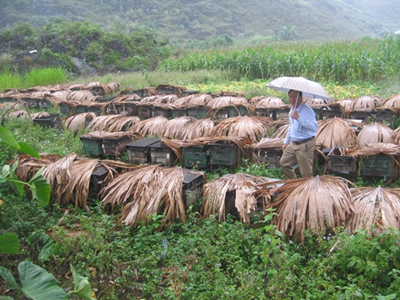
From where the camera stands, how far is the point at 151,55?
76.8 feet

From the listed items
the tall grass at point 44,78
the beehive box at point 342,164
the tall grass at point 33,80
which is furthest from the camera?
the tall grass at point 44,78

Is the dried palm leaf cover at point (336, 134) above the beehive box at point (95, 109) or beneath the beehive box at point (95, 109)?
above

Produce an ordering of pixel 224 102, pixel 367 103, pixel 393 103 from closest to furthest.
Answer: pixel 393 103 → pixel 367 103 → pixel 224 102

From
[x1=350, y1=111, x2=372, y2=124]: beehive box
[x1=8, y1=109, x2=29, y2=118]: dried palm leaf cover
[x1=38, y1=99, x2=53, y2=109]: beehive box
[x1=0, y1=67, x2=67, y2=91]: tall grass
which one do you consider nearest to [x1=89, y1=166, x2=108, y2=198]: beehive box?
[x1=8, y1=109, x2=29, y2=118]: dried palm leaf cover

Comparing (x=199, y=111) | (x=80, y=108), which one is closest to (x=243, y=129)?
(x=199, y=111)

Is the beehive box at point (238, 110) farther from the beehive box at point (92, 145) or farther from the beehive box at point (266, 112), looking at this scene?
the beehive box at point (92, 145)

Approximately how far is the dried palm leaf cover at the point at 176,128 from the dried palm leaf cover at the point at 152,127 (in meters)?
0.13

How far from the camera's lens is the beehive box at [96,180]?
494cm

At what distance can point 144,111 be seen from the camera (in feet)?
29.2

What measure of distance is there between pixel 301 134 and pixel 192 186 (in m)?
1.62

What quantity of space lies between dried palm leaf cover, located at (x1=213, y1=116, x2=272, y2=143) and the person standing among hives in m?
1.42

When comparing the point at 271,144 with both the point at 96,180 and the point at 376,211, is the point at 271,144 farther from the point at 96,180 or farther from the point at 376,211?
the point at 96,180

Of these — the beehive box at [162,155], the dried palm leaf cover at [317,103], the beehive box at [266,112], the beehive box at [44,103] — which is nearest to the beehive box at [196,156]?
the beehive box at [162,155]

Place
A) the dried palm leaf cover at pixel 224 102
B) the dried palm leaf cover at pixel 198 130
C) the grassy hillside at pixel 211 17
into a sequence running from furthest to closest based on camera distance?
the grassy hillside at pixel 211 17 → the dried palm leaf cover at pixel 224 102 → the dried palm leaf cover at pixel 198 130
